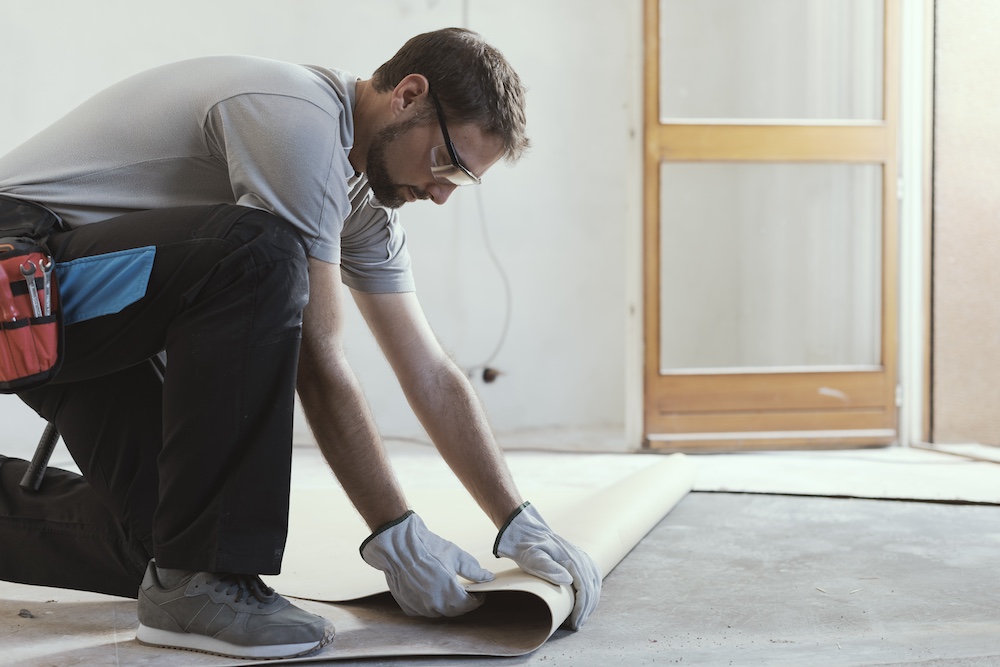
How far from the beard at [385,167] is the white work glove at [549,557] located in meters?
0.51

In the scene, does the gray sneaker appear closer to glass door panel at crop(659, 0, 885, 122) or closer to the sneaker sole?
the sneaker sole

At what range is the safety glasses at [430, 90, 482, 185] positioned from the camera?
144cm

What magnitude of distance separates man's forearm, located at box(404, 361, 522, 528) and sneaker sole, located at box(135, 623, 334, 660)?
340mm

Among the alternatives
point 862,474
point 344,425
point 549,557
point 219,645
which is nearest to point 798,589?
point 549,557

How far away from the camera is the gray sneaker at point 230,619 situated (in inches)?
47.9

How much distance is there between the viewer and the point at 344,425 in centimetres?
129

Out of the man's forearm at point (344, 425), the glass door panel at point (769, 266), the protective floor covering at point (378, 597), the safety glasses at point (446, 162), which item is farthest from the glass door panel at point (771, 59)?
the man's forearm at point (344, 425)

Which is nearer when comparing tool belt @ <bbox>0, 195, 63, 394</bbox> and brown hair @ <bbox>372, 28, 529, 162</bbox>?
tool belt @ <bbox>0, 195, 63, 394</bbox>

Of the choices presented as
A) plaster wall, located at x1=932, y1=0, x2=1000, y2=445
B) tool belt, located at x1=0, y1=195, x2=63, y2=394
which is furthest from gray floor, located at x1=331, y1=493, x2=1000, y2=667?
plaster wall, located at x1=932, y1=0, x2=1000, y2=445

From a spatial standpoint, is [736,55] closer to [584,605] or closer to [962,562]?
[962,562]

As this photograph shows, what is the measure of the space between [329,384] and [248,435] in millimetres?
129

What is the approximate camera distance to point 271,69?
4.41ft

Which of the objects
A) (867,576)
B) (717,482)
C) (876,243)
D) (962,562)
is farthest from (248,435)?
(876,243)

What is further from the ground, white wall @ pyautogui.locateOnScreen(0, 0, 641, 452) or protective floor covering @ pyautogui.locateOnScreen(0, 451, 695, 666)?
white wall @ pyautogui.locateOnScreen(0, 0, 641, 452)
